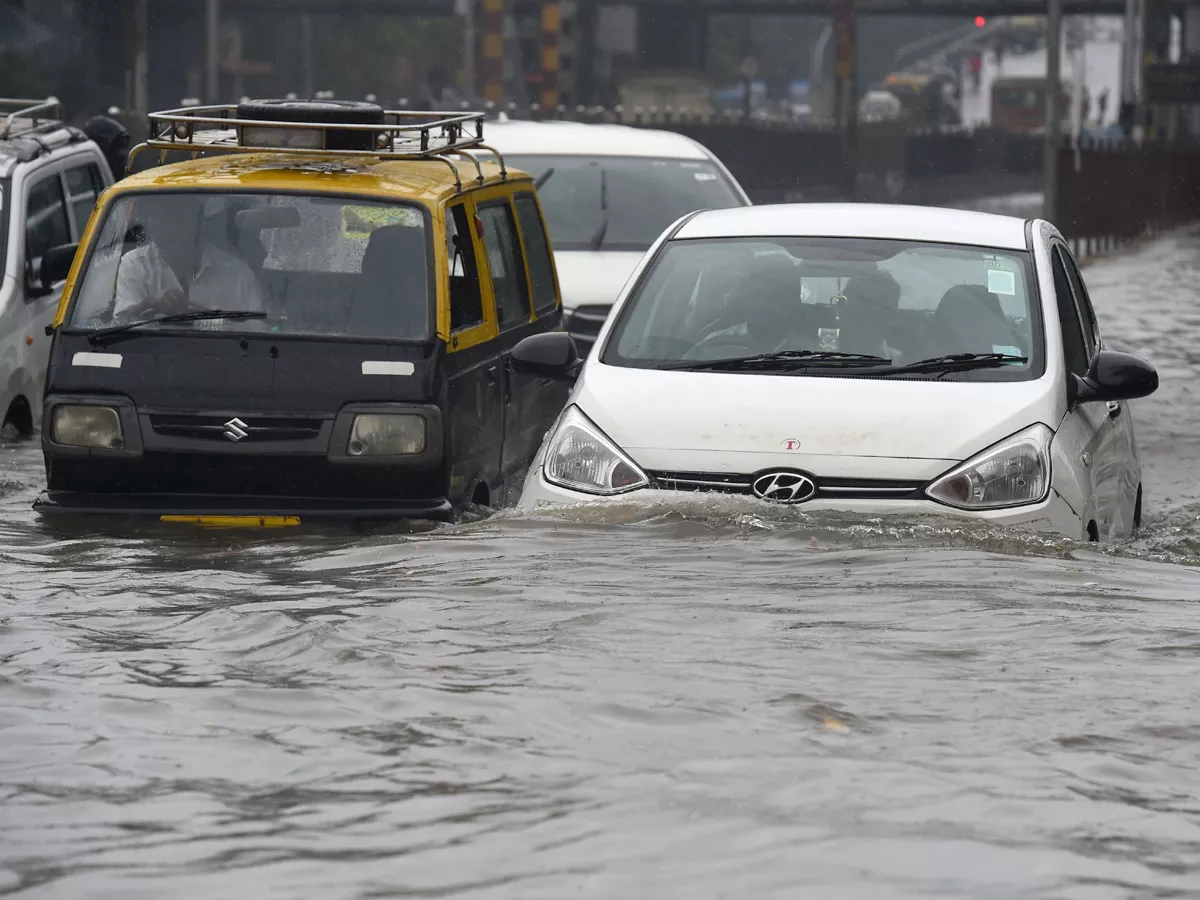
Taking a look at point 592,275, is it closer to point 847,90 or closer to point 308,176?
point 308,176

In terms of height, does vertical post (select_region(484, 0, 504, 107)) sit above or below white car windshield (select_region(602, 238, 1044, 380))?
above

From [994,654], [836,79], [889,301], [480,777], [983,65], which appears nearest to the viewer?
[480,777]

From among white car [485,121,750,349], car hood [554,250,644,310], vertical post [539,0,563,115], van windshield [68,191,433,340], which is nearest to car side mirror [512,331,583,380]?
van windshield [68,191,433,340]

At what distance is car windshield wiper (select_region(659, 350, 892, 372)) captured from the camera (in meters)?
7.81

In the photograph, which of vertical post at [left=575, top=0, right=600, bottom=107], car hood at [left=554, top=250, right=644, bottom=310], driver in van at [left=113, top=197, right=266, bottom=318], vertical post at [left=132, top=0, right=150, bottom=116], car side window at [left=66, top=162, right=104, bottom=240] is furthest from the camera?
vertical post at [left=575, top=0, right=600, bottom=107]

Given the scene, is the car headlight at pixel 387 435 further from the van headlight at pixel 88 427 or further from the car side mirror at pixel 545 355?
the van headlight at pixel 88 427

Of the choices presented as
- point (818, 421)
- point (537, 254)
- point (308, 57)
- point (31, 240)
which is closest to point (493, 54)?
point (308, 57)

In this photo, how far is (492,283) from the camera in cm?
934

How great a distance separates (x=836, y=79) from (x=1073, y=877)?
68920 mm

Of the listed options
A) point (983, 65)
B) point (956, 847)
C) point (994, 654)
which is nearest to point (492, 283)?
point (994, 654)

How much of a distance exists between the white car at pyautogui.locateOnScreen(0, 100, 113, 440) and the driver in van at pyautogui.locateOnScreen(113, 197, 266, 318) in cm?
185

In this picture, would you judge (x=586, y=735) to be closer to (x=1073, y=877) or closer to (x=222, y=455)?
(x=1073, y=877)

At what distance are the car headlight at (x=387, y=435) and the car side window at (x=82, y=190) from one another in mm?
4617

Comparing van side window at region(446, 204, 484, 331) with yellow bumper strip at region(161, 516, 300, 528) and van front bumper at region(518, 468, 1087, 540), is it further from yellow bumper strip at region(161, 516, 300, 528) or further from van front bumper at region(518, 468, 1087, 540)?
van front bumper at region(518, 468, 1087, 540)
